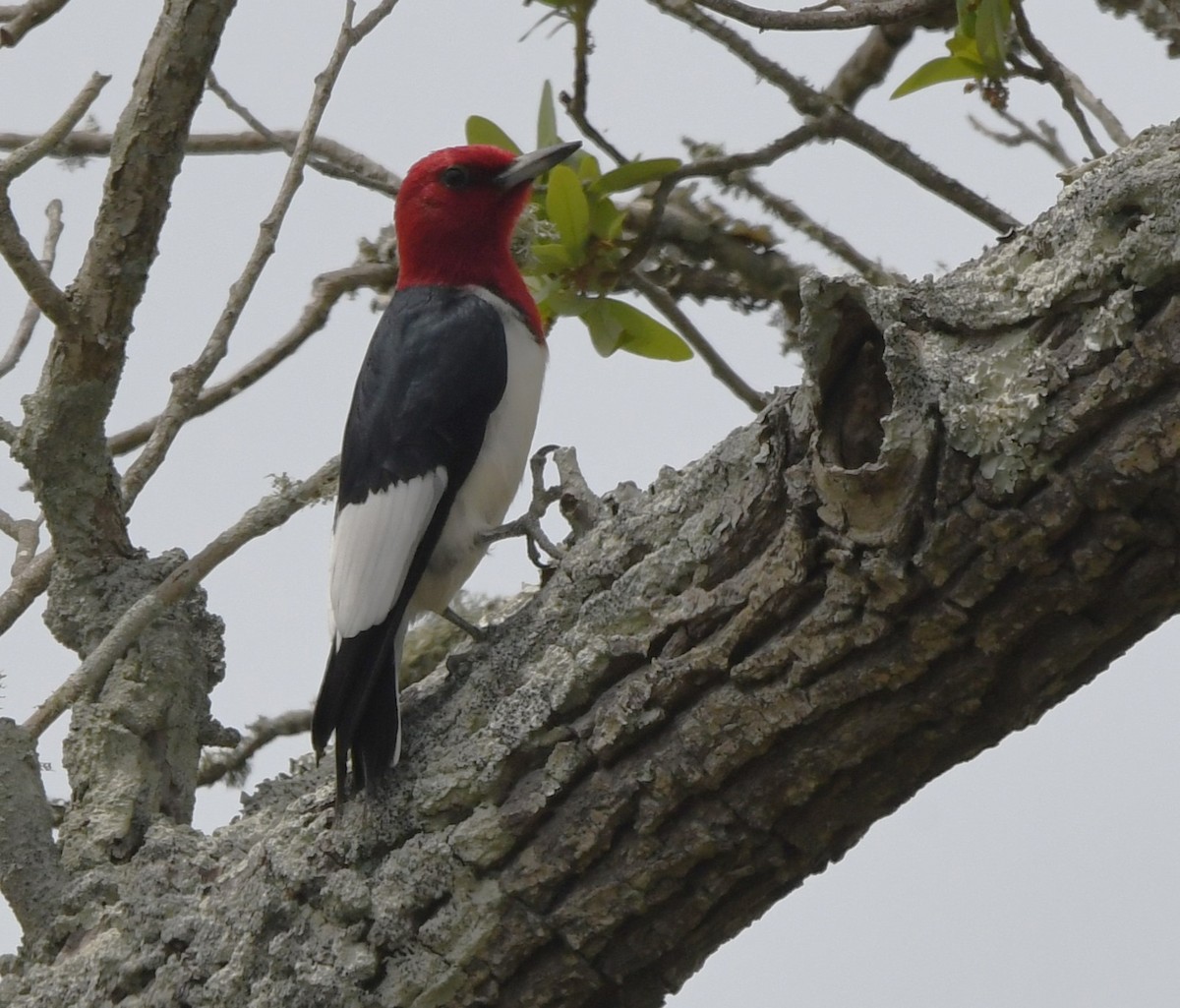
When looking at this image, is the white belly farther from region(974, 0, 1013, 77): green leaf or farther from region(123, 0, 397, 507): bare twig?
region(974, 0, 1013, 77): green leaf

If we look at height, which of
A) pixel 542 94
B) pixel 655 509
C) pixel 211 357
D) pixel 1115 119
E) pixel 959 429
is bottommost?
pixel 959 429

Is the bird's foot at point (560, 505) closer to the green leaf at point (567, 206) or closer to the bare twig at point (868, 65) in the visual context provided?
the green leaf at point (567, 206)

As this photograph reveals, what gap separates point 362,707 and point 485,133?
1.61 m

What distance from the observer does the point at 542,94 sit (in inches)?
132

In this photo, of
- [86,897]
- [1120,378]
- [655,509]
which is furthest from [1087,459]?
[86,897]

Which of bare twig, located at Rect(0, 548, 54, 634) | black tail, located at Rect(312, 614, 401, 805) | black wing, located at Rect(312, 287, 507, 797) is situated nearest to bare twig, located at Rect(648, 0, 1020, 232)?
black wing, located at Rect(312, 287, 507, 797)

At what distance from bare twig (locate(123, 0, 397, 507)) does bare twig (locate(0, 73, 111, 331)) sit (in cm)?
23

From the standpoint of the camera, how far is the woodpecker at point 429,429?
2.46m

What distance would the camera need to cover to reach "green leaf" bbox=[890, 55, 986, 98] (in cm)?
298

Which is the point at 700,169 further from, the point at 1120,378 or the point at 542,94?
the point at 1120,378

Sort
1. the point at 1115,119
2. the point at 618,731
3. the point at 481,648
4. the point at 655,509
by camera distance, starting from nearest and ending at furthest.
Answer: the point at 618,731 < the point at 655,509 < the point at 481,648 < the point at 1115,119

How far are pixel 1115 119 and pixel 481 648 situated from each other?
5.78 feet

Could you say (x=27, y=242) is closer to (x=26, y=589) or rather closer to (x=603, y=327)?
(x=26, y=589)

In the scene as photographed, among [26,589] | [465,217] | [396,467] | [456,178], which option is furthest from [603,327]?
[26,589]
